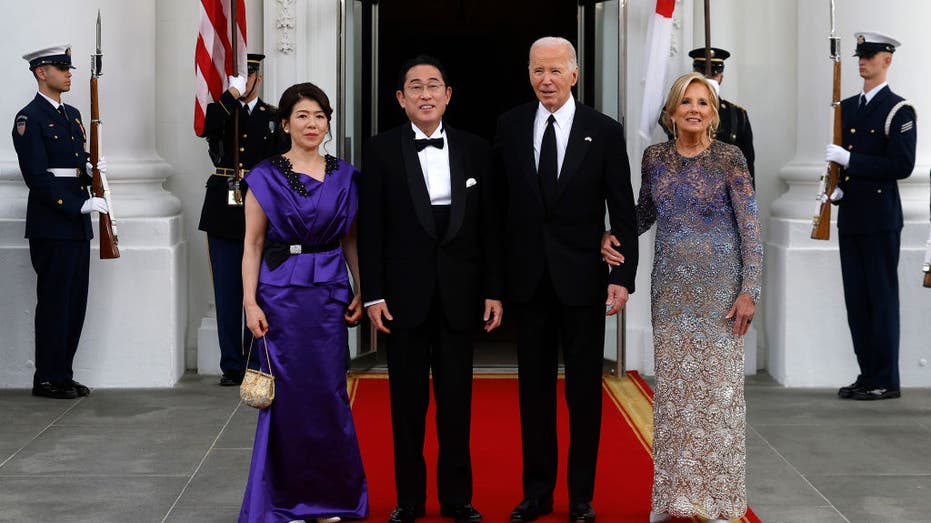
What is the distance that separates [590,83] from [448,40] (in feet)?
19.7

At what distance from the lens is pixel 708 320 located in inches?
211

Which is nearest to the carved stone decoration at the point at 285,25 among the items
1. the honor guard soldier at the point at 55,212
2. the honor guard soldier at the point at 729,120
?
the honor guard soldier at the point at 55,212

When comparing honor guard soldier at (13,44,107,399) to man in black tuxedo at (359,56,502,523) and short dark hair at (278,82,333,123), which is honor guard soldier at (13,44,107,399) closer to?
short dark hair at (278,82,333,123)

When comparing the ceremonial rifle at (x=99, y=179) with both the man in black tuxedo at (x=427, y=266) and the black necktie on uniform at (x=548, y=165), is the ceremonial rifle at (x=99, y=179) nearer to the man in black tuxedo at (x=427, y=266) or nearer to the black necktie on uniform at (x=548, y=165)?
the man in black tuxedo at (x=427, y=266)

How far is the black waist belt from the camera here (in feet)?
17.6

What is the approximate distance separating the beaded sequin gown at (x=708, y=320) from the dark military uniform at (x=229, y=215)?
12.5 feet

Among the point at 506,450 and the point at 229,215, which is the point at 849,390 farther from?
the point at 229,215

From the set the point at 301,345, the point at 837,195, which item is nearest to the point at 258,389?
the point at 301,345

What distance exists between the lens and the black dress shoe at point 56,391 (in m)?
8.23

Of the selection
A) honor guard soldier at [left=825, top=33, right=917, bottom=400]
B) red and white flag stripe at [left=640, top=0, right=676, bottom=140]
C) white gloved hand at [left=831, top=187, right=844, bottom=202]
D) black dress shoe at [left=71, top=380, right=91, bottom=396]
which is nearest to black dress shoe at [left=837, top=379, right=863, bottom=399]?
honor guard soldier at [left=825, top=33, right=917, bottom=400]

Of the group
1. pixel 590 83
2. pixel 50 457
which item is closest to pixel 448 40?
Result: pixel 590 83

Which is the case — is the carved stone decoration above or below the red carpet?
above

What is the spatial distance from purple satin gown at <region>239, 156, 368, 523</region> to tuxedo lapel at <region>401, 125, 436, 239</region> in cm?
23

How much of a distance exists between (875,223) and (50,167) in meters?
4.79
